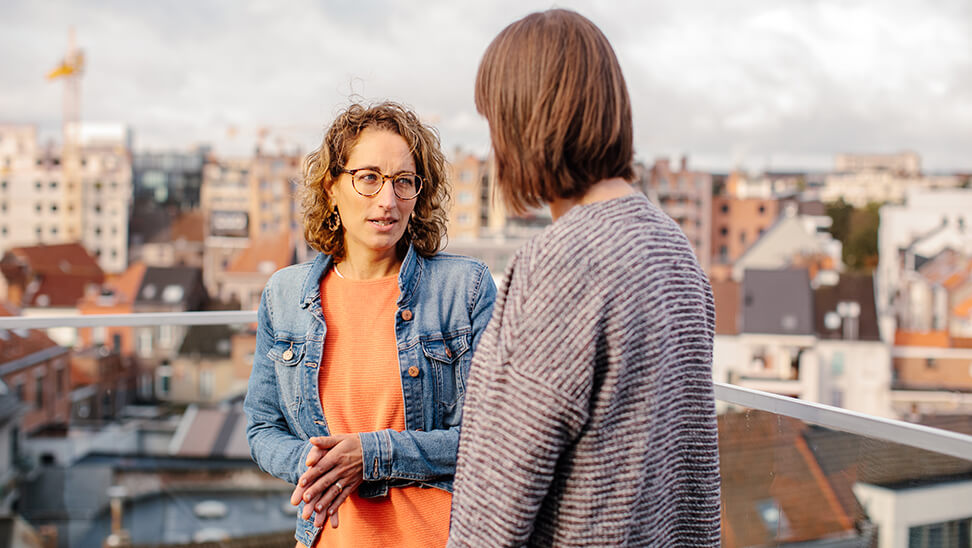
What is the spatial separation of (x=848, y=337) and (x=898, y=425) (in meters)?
45.1

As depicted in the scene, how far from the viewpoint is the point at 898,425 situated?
1.35 m

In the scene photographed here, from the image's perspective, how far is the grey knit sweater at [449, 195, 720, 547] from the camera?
80 centimetres

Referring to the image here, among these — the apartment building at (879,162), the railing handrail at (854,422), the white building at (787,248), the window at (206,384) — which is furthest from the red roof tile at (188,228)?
the railing handrail at (854,422)

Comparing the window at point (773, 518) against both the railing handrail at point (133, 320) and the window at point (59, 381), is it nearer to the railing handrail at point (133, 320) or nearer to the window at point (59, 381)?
the railing handrail at point (133, 320)

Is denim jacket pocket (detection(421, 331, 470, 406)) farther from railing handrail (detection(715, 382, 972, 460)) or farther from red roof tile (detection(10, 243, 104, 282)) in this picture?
red roof tile (detection(10, 243, 104, 282))

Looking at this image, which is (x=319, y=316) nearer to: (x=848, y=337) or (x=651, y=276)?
(x=651, y=276)

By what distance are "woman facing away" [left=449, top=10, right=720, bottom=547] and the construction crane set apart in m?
70.5

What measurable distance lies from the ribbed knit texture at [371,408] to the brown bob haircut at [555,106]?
45 cm

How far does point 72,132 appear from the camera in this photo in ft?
244

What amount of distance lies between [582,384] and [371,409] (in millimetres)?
526

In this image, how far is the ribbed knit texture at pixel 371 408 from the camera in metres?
1.22

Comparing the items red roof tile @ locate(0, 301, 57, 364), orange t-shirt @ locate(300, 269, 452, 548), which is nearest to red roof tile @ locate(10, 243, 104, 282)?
red roof tile @ locate(0, 301, 57, 364)

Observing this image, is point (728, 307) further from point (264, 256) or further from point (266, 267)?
point (264, 256)

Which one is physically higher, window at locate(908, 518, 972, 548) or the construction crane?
the construction crane
